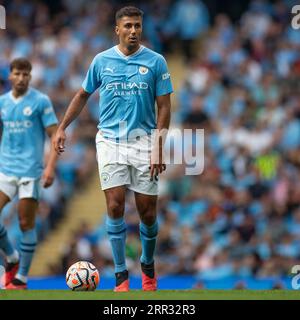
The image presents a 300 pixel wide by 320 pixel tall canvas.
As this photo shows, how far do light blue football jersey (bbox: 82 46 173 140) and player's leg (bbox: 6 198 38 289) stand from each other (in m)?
2.23

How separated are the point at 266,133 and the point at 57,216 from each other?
14.6ft

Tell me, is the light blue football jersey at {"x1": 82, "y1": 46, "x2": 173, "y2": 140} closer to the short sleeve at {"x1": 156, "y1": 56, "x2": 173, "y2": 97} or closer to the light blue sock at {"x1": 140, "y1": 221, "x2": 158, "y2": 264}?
the short sleeve at {"x1": 156, "y1": 56, "x2": 173, "y2": 97}

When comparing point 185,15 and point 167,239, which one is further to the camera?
point 185,15

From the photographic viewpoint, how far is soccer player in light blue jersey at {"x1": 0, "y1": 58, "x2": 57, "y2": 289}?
A: 42.5ft

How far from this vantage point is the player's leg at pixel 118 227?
10.9 metres

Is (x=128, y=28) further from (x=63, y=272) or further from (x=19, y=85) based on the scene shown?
(x=63, y=272)

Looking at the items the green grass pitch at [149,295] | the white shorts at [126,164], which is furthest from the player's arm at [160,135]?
the green grass pitch at [149,295]

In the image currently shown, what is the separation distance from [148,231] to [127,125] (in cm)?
114

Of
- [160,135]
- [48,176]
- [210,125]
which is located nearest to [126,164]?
[160,135]

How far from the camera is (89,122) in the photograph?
21.9m

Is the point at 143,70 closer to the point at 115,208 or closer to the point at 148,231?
the point at 115,208

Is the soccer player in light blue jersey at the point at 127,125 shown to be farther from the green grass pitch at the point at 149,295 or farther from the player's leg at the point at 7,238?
the player's leg at the point at 7,238
